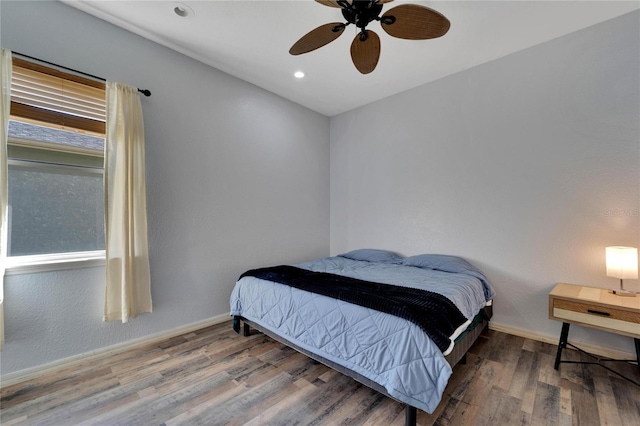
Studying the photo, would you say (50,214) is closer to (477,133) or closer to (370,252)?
(370,252)

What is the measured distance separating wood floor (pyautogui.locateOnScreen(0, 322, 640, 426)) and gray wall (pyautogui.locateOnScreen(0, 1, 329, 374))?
15.8 inches

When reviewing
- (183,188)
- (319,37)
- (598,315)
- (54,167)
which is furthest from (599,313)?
(54,167)

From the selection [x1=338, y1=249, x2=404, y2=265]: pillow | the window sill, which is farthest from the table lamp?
the window sill

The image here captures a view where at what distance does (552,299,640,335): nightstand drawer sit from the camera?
180 cm

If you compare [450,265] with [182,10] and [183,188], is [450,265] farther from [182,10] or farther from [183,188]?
[182,10]

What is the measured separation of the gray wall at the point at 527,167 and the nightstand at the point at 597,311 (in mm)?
333

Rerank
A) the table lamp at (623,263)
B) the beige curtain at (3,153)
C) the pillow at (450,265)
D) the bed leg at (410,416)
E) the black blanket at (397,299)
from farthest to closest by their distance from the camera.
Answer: the pillow at (450,265), the table lamp at (623,263), the beige curtain at (3,153), the black blanket at (397,299), the bed leg at (410,416)

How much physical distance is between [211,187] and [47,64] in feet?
4.99

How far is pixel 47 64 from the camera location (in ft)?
6.61

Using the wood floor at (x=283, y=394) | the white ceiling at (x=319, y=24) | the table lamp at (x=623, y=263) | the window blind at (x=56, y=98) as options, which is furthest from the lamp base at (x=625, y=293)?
the window blind at (x=56, y=98)

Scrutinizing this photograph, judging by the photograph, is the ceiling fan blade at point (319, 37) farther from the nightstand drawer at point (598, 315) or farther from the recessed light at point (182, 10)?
the nightstand drawer at point (598, 315)

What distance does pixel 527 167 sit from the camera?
2650mm

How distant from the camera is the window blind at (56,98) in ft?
6.34

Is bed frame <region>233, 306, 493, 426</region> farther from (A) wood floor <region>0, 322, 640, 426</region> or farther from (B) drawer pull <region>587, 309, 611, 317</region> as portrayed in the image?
(B) drawer pull <region>587, 309, 611, 317</region>
